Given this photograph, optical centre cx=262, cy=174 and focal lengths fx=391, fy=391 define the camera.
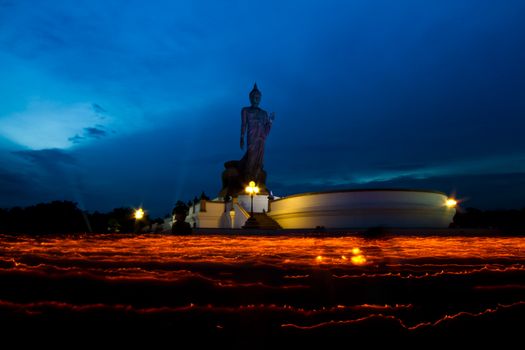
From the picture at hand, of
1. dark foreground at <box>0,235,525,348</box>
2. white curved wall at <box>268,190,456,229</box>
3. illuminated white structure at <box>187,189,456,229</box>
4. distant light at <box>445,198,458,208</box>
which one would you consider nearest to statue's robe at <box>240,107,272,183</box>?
illuminated white structure at <box>187,189,456,229</box>

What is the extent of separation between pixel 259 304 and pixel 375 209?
62.1 ft

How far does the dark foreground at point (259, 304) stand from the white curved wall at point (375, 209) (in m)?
15.5

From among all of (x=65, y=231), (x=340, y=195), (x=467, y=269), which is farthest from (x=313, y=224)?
(x=467, y=269)

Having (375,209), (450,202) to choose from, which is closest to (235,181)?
(375,209)

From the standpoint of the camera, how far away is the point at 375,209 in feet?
71.9

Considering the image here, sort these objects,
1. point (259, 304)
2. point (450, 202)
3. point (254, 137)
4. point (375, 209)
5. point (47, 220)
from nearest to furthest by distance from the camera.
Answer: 1. point (259, 304)
2. point (47, 220)
3. point (375, 209)
4. point (450, 202)
5. point (254, 137)

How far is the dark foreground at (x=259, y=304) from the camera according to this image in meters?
3.25

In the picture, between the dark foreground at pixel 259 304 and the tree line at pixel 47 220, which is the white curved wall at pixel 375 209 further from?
the dark foreground at pixel 259 304

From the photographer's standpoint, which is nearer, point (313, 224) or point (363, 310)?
point (363, 310)

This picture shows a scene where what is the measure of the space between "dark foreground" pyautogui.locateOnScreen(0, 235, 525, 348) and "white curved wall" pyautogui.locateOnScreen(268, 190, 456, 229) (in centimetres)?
1553

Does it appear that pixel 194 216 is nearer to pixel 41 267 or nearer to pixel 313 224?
pixel 313 224

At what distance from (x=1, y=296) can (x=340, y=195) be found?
1991 cm

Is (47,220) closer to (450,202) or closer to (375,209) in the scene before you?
(375,209)

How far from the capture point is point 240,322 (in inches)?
138
